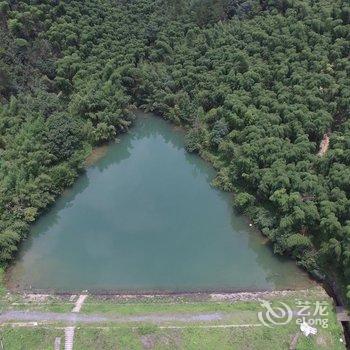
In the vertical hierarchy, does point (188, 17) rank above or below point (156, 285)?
above

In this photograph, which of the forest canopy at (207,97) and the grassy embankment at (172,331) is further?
the forest canopy at (207,97)

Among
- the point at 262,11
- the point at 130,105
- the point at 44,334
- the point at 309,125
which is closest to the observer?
the point at 44,334

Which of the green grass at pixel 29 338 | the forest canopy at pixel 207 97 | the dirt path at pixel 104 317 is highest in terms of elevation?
the forest canopy at pixel 207 97

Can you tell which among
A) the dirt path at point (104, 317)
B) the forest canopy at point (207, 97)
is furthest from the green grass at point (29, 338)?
the forest canopy at point (207, 97)

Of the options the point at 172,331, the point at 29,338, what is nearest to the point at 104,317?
the point at 172,331

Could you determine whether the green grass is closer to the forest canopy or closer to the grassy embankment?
the grassy embankment

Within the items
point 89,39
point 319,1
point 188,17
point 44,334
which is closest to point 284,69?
point 319,1

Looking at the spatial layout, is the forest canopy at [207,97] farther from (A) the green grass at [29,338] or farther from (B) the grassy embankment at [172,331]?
(A) the green grass at [29,338]

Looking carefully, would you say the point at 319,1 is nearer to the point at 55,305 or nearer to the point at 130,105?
the point at 130,105

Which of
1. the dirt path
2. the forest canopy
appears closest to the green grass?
the dirt path

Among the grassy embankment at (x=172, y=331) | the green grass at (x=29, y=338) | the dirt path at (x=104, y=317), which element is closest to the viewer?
the grassy embankment at (x=172, y=331)
